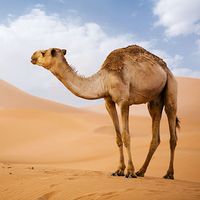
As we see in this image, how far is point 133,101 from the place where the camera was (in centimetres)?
831

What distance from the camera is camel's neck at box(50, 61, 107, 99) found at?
8164mm

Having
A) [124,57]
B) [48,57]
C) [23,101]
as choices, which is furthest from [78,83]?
[23,101]

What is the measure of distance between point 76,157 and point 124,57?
1213cm

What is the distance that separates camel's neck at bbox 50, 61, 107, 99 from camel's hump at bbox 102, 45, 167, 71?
A: 343 mm

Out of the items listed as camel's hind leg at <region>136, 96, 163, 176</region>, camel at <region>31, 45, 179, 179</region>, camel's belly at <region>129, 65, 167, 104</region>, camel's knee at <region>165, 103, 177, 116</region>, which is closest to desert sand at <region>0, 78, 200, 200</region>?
camel's hind leg at <region>136, 96, 163, 176</region>

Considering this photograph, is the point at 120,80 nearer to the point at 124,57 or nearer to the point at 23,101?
the point at 124,57

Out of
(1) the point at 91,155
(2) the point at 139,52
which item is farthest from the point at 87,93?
(1) the point at 91,155

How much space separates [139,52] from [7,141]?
16.8m

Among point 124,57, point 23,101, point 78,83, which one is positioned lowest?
point 78,83

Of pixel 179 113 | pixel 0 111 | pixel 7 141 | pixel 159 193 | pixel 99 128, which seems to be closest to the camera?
pixel 159 193

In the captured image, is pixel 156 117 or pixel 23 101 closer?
pixel 156 117

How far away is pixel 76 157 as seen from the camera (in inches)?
782

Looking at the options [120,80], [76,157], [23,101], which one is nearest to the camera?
[120,80]

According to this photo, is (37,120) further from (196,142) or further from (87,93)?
(87,93)
